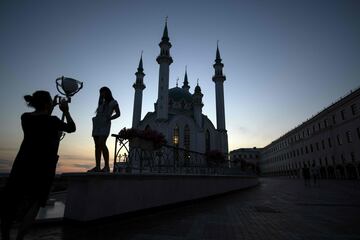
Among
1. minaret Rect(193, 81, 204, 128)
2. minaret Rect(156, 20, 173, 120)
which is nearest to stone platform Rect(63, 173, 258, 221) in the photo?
minaret Rect(156, 20, 173, 120)

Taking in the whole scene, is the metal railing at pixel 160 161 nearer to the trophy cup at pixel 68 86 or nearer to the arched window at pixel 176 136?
the trophy cup at pixel 68 86

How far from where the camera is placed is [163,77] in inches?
1430

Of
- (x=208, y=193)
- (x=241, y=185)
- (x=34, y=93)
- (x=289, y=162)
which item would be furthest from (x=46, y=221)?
(x=289, y=162)

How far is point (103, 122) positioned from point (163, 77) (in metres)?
32.2

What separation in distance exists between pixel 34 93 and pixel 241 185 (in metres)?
16.2

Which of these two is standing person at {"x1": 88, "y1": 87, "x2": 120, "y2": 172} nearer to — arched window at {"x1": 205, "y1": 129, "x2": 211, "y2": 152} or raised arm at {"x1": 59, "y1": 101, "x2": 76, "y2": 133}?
raised arm at {"x1": 59, "y1": 101, "x2": 76, "y2": 133}

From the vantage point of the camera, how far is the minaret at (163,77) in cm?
3559

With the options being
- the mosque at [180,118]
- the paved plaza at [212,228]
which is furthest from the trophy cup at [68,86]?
the mosque at [180,118]

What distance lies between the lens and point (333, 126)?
3597 centimetres

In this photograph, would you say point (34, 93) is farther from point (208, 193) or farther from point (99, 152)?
point (208, 193)

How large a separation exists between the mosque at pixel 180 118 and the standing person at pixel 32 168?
31.7 meters

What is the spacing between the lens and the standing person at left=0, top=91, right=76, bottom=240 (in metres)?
2.17

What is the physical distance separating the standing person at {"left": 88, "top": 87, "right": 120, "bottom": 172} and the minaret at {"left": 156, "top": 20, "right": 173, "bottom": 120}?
99.3ft

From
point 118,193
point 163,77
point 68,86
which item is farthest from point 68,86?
point 163,77
